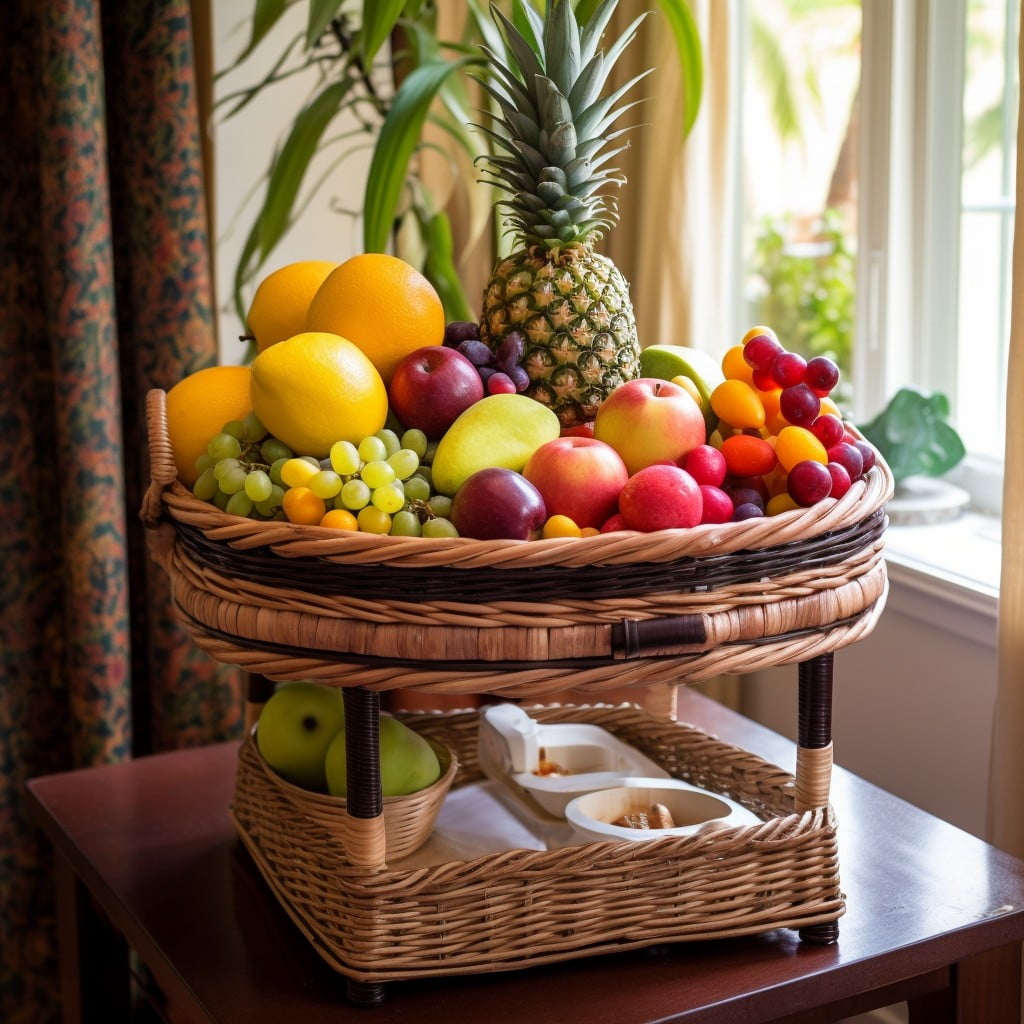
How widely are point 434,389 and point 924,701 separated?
850mm

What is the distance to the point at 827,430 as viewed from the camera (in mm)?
822

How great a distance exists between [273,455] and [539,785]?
37 centimetres

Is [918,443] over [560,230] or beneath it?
beneath

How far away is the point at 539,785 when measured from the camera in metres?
0.99

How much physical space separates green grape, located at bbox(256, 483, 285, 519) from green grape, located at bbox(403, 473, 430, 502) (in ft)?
0.28

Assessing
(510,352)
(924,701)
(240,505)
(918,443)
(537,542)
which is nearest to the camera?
(537,542)

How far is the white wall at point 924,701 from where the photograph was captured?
4.33 ft

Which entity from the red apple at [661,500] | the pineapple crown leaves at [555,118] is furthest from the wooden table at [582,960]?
the pineapple crown leaves at [555,118]

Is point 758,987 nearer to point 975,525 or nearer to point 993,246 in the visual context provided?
point 975,525

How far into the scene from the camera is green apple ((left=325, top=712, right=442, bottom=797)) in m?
0.90

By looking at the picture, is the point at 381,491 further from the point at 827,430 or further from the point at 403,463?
the point at 827,430

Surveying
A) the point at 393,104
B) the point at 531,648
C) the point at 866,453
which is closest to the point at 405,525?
the point at 531,648

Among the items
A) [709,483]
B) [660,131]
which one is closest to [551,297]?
[709,483]

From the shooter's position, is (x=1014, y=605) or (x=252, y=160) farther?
(x=252, y=160)
